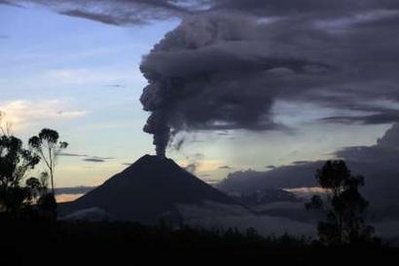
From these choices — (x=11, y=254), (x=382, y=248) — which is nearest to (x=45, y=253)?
(x=11, y=254)

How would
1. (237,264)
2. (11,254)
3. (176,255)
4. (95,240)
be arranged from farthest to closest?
1. (95,240)
2. (176,255)
3. (237,264)
4. (11,254)

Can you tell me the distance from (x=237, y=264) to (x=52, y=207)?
36.4m

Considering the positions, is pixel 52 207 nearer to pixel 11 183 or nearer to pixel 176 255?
pixel 11 183

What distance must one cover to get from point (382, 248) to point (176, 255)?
23915mm

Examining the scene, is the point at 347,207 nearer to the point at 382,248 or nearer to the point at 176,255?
the point at 382,248

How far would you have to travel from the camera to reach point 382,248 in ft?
270

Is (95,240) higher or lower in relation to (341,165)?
lower

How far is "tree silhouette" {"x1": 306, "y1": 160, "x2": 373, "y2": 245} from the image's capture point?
97.1m

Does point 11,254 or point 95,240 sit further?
point 95,240

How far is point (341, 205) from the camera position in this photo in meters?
97.5

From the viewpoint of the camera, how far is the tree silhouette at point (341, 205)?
97.1m

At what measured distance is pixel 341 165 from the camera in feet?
321

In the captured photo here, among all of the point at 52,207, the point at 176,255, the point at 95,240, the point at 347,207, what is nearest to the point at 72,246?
the point at 95,240

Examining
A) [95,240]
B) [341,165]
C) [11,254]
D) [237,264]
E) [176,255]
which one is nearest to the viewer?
[11,254]
